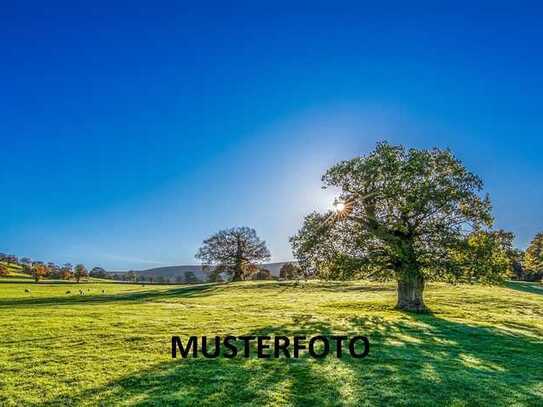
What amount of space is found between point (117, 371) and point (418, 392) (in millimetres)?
8288

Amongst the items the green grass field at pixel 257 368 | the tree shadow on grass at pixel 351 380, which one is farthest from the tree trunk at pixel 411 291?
the tree shadow on grass at pixel 351 380

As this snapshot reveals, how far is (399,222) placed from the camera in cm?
2988

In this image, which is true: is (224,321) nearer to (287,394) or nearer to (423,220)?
(287,394)

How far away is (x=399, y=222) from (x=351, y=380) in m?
20.8

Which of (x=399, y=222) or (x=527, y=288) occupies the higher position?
(x=399, y=222)

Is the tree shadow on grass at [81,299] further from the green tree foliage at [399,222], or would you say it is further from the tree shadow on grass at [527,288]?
the tree shadow on grass at [527,288]

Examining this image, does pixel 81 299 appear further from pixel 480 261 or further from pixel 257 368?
pixel 480 261

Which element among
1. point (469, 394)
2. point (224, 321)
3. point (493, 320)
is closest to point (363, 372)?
point (469, 394)

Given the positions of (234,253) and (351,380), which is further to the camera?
(234,253)

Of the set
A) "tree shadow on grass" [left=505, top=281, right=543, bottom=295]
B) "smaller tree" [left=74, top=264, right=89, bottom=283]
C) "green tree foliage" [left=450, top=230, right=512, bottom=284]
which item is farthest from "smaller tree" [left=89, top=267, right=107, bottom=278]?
"green tree foliage" [left=450, top=230, right=512, bottom=284]

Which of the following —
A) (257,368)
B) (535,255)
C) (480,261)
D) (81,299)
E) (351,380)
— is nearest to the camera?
(351,380)

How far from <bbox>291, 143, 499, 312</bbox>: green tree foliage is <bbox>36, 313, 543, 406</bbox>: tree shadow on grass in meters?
13.4

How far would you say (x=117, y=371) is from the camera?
11289 mm

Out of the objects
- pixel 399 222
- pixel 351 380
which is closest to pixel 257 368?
pixel 351 380
